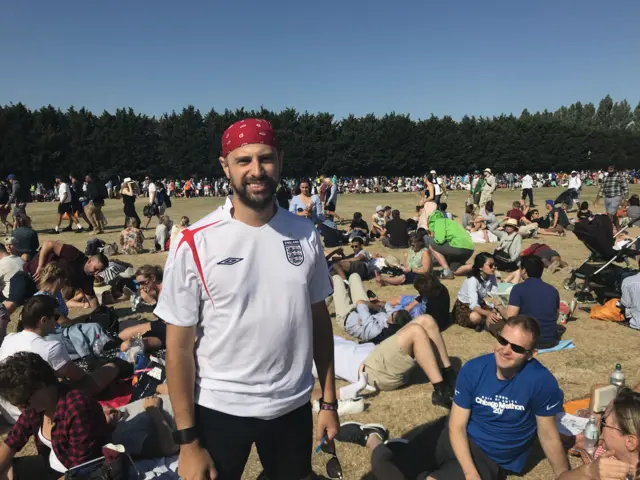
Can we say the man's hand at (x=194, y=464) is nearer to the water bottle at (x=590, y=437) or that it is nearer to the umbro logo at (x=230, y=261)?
the umbro logo at (x=230, y=261)

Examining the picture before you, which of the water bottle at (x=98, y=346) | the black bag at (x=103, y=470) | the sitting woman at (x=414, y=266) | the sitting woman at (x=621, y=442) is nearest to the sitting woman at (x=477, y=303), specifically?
the sitting woman at (x=414, y=266)

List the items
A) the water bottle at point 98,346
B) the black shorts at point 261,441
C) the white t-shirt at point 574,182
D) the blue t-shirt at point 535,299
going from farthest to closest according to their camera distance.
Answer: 1. the white t-shirt at point 574,182
2. the blue t-shirt at point 535,299
3. the water bottle at point 98,346
4. the black shorts at point 261,441

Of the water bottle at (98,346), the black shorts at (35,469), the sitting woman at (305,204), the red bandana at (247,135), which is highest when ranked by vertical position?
the red bandana at (247,135)

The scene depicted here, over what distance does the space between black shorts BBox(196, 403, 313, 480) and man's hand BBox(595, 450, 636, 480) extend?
5.62 ft

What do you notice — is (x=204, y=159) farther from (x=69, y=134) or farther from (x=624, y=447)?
(x=624, y=447)

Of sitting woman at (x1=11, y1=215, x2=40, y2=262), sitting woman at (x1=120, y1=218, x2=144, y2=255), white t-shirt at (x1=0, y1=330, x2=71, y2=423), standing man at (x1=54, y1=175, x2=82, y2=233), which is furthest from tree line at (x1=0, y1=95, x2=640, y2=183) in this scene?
white t-shirt at (x1=0, y1=330, x2=71, y2=423)

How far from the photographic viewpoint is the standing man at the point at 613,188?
44.0ft

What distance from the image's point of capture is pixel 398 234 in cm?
1233

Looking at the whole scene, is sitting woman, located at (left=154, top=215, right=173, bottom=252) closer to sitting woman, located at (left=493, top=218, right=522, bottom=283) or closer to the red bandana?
sitting woman, located at (left=493, top=218, right=522, bottom=283)

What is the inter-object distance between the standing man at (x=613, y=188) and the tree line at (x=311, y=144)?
37.9 meters

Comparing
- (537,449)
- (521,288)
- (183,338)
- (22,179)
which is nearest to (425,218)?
(521,288)

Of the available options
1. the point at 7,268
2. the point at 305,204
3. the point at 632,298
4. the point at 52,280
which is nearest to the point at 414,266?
the point at 305,204

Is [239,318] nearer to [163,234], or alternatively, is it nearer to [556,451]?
[556,451]

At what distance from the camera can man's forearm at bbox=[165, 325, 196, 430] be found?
69.9 inches
